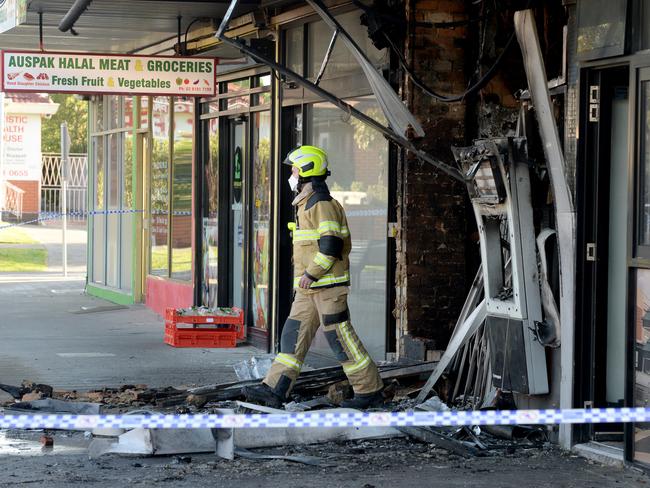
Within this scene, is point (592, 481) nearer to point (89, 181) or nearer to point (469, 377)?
point (469, 377)

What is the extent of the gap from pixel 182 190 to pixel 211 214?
1106 millimetres

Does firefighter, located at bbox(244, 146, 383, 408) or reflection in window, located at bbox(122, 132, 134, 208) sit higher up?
reflection in window, located at bbox(122, 132, 134, 208)

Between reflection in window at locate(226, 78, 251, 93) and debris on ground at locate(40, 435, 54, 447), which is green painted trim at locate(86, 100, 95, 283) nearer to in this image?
reflection in window at locate(226, 78, 251, 93)

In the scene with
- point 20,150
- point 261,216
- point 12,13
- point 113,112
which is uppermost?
point 12,13

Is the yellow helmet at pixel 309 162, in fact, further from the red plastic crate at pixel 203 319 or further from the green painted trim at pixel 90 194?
the green painted trim at pixel 90 194

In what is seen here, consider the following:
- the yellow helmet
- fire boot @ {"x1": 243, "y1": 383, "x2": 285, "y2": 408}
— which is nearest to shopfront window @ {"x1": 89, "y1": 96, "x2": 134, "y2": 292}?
the yellow helmet

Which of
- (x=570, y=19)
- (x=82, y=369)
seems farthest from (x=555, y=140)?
(x=82, y=369)

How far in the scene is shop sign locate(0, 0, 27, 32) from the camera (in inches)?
508

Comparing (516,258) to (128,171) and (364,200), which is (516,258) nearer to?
(364,200)

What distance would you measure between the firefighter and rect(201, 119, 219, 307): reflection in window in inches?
235

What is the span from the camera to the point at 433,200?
10016 millimetres

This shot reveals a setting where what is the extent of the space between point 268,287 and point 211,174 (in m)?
2.74

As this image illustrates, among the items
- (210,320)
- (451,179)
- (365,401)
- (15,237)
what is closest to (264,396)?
(365,401)

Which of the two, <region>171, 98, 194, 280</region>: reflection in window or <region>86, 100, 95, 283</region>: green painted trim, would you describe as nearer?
<region>171, 98, 194, 280</region>: reflection in window
